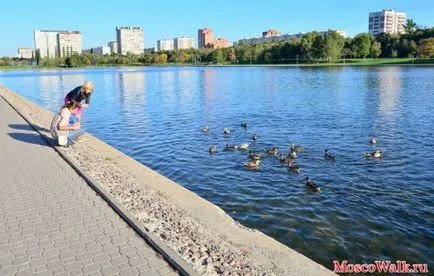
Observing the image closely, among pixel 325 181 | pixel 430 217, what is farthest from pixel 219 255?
pixel 325 181

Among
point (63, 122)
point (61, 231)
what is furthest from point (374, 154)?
point (61, 231)

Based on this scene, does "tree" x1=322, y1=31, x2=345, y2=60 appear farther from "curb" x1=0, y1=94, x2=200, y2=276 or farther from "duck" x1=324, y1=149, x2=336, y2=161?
"curb" x1=0, y1=94, x2=200, y2=276

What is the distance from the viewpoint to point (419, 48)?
12525 centimetres

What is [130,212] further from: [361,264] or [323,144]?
[323,144]

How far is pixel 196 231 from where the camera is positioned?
7.48 m

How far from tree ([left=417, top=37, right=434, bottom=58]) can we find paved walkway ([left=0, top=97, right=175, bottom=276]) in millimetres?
130964

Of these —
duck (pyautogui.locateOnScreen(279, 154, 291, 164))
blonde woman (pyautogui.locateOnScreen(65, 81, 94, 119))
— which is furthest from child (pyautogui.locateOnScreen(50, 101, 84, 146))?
duck (pyautogui.locateOnScreen(279, 154, 291, 164))

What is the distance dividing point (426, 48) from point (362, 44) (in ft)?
65.9

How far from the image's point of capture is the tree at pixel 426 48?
398ft

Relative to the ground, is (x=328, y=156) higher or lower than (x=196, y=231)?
lower

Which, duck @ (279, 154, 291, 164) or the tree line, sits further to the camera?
the tree line

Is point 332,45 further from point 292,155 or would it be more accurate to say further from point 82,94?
point 82,94

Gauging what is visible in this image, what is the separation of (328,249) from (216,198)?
389 cm

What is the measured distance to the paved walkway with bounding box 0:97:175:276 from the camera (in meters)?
5.95
